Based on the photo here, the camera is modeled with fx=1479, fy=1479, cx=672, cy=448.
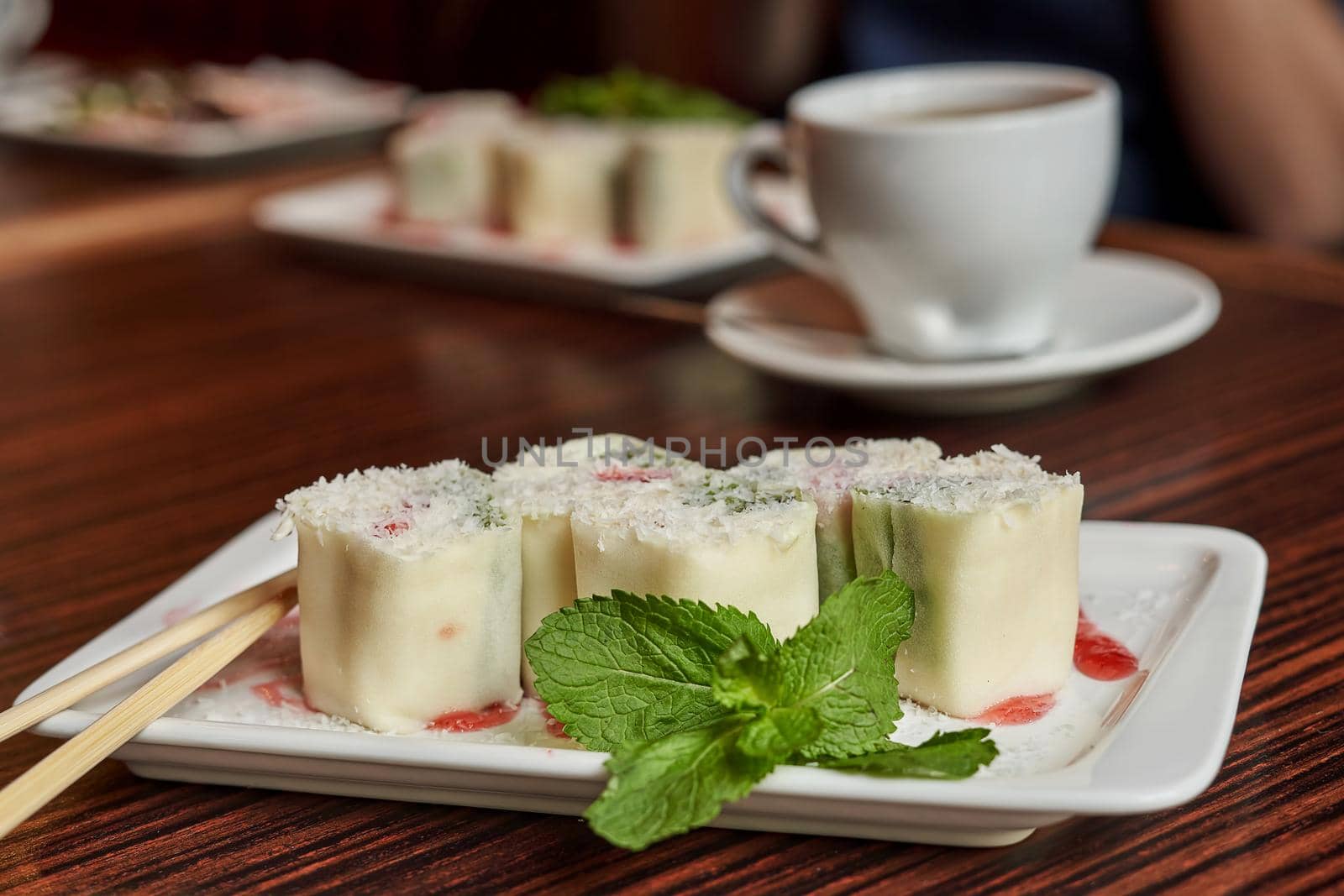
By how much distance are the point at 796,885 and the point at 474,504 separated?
0.79ft

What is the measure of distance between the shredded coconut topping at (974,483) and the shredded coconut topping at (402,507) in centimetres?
18

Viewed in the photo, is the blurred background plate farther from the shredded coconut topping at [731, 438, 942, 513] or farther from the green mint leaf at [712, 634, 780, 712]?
the green mint leaf at [712, 634, 780, 712]

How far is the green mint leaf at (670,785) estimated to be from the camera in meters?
0.56

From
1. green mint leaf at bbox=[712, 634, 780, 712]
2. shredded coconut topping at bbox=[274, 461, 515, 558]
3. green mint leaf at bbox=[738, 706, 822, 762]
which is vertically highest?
shredded coconut topping at bbox=[274, 461, 515, 558]

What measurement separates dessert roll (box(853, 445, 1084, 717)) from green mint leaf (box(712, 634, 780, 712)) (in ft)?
0.30

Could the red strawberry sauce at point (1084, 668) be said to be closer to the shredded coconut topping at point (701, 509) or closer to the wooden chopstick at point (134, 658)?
the shredded coconut topping at point (701, 509)

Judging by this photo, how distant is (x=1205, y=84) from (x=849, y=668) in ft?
5.37

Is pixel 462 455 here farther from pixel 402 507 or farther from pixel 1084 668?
Result: pixel 1084 668

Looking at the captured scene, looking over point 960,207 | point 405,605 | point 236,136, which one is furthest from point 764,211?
point 236,136

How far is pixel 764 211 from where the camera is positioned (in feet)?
4.37

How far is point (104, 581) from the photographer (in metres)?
0.92

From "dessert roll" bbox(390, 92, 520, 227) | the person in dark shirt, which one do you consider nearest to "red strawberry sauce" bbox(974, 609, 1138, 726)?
"dessert roll" bbox(390, 92, 520, 227)

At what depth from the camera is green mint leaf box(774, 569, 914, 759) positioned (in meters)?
0.60

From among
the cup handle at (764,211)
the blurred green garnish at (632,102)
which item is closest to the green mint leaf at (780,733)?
the cup handle at (764,211)
